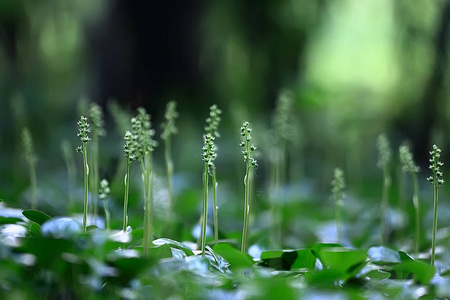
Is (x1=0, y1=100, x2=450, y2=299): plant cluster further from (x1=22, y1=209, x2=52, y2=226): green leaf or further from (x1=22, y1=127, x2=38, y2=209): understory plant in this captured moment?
(x1=22, y1=127, x2=38, y2=209): understory plant

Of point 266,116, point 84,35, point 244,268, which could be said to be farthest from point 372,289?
point 84,35

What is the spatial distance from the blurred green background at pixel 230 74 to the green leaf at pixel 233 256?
8.15 ft

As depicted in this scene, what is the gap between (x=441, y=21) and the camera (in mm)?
4719

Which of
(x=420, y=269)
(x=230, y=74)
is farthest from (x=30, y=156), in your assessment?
(x=230, y=74)

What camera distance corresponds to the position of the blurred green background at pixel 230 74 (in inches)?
197

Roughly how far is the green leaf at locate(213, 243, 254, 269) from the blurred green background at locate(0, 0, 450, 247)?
2485 millimetres

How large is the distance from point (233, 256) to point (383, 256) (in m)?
0.48

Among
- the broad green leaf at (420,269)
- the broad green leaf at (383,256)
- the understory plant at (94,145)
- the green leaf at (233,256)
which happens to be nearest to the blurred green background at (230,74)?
the understory plant at (94,145)

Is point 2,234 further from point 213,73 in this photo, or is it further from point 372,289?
point 213,73

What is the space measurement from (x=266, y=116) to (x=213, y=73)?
2.49ft

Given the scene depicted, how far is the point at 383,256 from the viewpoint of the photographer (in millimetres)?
1688

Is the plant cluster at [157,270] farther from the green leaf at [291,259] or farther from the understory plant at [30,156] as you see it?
the understory plant at [30,156]

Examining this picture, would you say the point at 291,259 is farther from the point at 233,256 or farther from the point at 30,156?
the point at 30,156

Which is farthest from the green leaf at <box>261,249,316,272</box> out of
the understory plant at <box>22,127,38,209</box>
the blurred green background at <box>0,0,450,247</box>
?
the blurred green background at <box>0,0,450,247</box>
